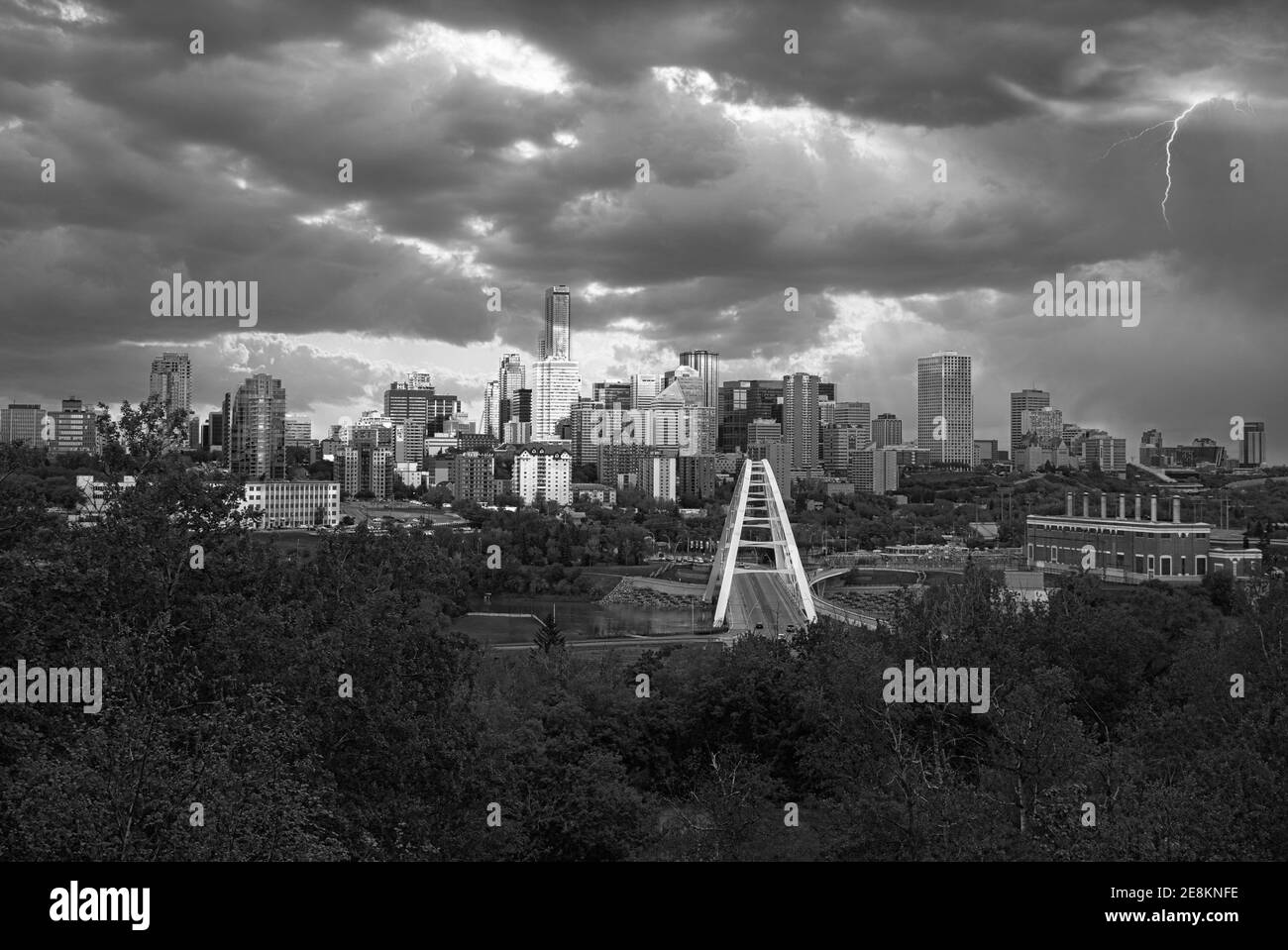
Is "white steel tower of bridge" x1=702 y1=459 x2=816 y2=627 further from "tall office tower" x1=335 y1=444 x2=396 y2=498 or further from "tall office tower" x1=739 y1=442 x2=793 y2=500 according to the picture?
"tall office tower" x1=335 y1=444 x2=396 y2=498

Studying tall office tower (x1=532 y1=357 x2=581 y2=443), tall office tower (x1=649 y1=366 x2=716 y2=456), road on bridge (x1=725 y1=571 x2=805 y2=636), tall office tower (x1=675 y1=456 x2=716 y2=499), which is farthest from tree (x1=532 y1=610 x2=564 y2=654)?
tall office tower (x1=532 y1=357 x2=581 y2=443)

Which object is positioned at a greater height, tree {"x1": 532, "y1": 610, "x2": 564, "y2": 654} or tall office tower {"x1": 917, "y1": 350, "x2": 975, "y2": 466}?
tall office tower {"x1": 917, "y1": 350, "x2": 975, "y2": 466}

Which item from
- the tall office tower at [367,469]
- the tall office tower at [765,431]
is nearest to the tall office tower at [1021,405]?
the tall office tower at [765,431]

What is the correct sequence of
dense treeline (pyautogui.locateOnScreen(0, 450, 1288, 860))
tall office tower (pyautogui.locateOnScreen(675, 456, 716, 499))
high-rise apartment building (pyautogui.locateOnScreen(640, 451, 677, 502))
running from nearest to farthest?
dense treeline (pyautogui.locateOnScreen(0, 450, 1288, 860)) < high-rise apartment building (pyautogui.locateOnScreen(640, 451, 677, 502)) < tall office tower (pyautogui.locateOnScreen(675, 456, 716, 499))

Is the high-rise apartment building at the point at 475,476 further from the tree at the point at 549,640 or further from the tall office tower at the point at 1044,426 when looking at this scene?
the tree at the point at 549,640

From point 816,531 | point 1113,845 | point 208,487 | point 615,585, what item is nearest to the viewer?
point 1113,845
